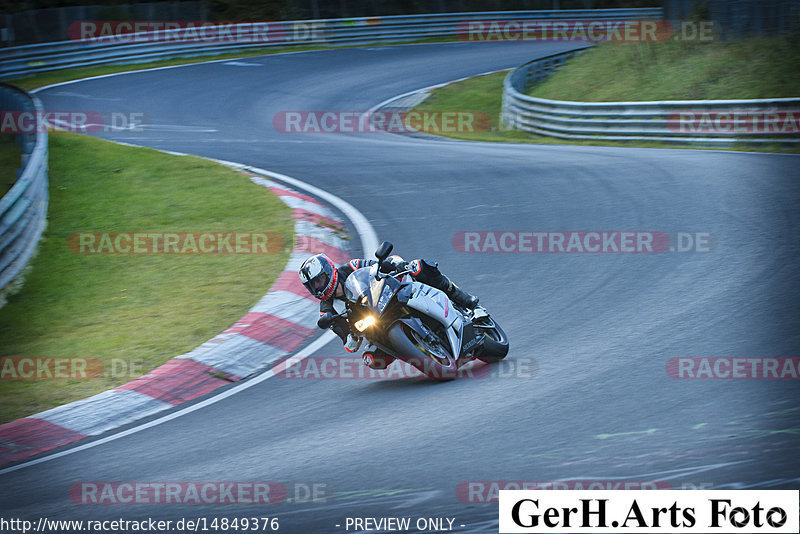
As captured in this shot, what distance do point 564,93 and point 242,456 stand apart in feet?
63.4

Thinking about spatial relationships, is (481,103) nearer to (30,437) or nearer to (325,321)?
(325,321)

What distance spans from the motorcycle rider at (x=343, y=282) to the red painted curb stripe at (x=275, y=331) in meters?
1.49

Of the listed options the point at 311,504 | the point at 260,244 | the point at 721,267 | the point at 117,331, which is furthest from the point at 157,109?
the point at 311,504

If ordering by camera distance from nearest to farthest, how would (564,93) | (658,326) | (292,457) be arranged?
(292,457) → (658,326) → (564,93)

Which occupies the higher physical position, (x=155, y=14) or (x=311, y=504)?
(x=155, y=14)

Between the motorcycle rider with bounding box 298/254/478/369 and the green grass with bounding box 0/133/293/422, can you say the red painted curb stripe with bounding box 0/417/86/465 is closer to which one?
the green grass with bounding box 0/133/293/422

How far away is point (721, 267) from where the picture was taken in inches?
344

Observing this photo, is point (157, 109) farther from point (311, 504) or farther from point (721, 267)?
Result: point (311, 504)

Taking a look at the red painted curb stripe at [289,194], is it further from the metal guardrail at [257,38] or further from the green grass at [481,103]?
the metal guardrail at [257,38]

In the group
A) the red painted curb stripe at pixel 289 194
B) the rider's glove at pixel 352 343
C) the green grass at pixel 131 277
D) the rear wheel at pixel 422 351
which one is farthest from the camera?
the red painted curb stripe at pixel 289 194

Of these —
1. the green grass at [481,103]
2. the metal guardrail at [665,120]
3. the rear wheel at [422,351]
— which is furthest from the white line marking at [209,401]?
the green grass at [481,103]

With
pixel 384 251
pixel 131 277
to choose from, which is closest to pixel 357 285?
pixel 384 251

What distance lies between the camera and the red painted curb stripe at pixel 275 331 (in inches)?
335

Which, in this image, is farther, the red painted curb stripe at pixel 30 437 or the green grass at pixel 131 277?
the green grass at pixel 131 277
